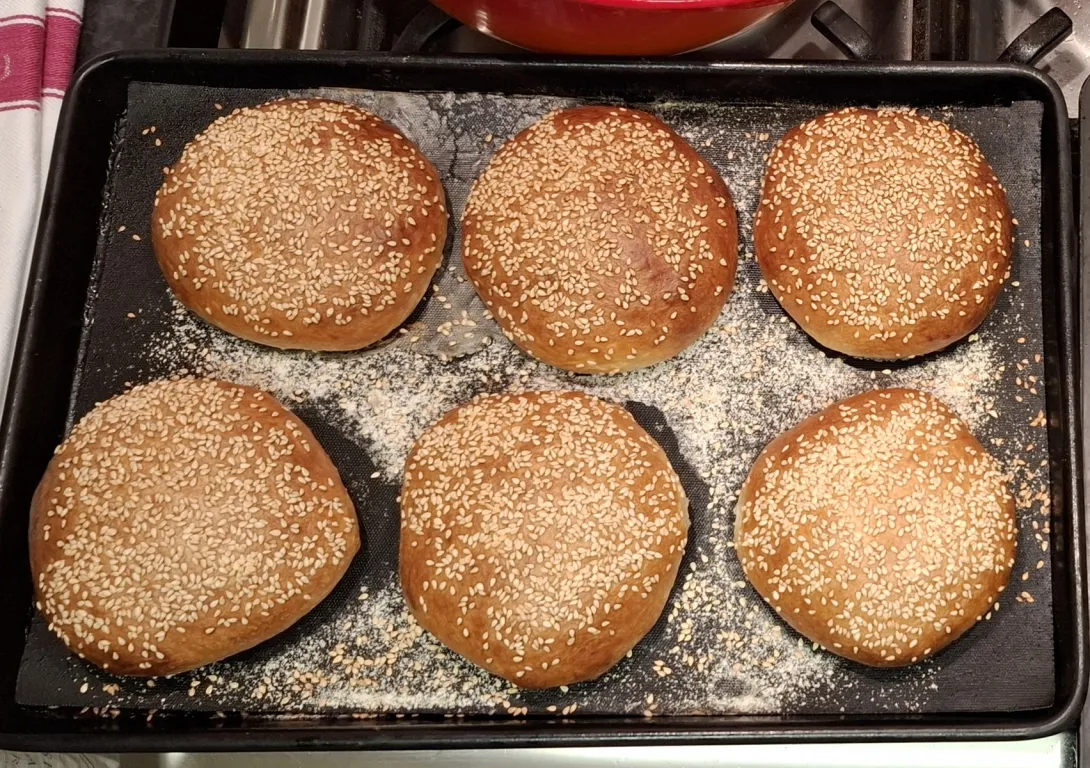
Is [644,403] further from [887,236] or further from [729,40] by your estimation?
[729,40]

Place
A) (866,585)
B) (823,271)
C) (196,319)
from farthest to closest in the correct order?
(196,319)
(823,271)
(866,585)

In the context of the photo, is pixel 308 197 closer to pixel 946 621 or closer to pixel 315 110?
pixel 315 110

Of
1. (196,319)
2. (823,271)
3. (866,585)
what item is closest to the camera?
(866,585)

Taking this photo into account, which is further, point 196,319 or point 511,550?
point 196,319

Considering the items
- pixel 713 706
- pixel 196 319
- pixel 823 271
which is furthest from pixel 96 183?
pixel 713 706

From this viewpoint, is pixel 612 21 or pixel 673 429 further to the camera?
pixel 673 429

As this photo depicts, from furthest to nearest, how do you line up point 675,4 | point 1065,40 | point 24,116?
point 1065,40 → point 24,116 → point 675,4

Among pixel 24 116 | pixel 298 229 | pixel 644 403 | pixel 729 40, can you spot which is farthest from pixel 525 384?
pixel 24 116
